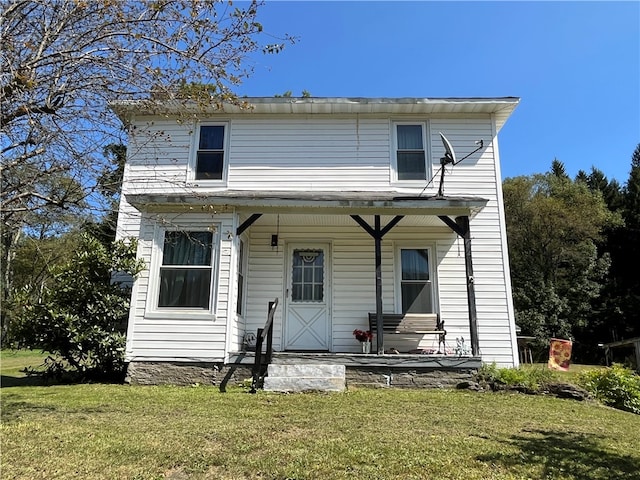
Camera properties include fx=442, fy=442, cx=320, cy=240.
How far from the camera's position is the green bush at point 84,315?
24.6 ft

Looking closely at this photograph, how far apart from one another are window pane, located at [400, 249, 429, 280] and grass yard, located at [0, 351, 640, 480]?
3.33 meters

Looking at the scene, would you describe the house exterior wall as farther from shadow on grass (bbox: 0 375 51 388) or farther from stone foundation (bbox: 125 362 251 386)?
shadow on grass (bbox: 0 375 51 388)

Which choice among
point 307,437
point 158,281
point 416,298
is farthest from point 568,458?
point 158,281

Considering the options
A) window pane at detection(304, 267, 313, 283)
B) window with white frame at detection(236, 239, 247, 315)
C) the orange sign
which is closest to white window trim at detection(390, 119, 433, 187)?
window pane at detection(304, 267, 313, 283)

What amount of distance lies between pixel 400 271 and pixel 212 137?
17.3ft

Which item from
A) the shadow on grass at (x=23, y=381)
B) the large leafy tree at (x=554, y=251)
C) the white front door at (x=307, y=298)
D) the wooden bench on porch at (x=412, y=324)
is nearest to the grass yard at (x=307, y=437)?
the shadow on grass at (x=23, y=381)

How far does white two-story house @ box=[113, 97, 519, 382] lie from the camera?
26.7 ft

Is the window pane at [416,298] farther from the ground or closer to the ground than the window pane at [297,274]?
closer to the ground

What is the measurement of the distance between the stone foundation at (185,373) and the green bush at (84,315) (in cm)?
40

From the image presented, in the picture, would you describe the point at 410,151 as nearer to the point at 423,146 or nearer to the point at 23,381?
the point at 423,146

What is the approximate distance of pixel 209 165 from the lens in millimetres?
10109

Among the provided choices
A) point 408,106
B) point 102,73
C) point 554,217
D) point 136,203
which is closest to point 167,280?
point 136,203

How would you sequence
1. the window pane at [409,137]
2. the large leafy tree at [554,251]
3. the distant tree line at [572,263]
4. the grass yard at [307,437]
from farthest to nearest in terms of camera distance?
the distant tree line at [572,263] → the large leafy tree at [554,251] → the window pane at [409,137] → the grass yard at [307,437]

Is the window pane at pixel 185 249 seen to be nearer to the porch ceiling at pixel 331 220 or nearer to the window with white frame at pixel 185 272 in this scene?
the window with white frame at pixel 185 272
